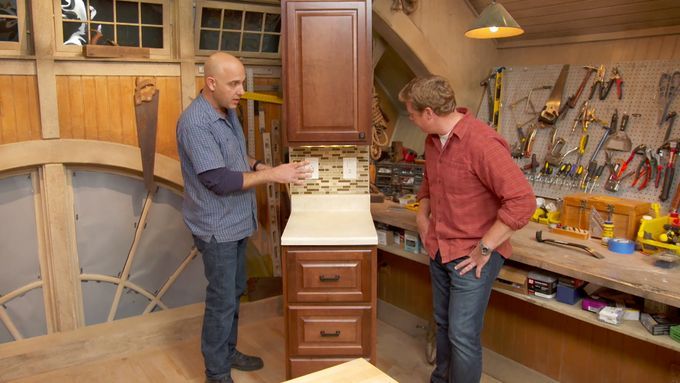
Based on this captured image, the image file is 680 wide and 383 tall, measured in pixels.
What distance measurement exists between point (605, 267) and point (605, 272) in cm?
6

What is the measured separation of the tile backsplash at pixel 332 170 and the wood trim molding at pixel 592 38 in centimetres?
131

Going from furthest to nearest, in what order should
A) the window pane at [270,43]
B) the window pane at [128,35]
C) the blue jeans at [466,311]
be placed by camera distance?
the window pane at [270,43]
the window pane at [128,35]
the blue jeans at [466,311]

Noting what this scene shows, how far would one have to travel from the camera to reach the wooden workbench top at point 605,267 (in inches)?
83.0

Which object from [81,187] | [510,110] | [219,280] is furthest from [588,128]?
[81,187]

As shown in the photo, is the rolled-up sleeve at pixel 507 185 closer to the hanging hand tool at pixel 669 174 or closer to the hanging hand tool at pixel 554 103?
the hanging hand tool at pixel 669 174

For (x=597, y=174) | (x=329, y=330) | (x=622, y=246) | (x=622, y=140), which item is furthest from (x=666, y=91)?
(x=329, y=330)

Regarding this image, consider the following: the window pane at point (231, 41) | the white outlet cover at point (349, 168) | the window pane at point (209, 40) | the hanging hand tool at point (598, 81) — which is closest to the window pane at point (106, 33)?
the window pane at point (209, 40)

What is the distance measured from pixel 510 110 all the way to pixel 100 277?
9.01 ft

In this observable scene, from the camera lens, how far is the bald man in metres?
2.48

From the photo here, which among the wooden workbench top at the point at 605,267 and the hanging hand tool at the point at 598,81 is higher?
the hanging hand tool at the point at 598,81

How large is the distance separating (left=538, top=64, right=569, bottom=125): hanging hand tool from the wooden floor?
149cm

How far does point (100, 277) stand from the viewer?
3.45m

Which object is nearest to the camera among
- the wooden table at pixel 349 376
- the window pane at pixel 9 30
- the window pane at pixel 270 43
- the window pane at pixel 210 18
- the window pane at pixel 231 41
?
the wooden table at pixel 349 376

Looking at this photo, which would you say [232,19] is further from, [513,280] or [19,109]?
[513,280]
